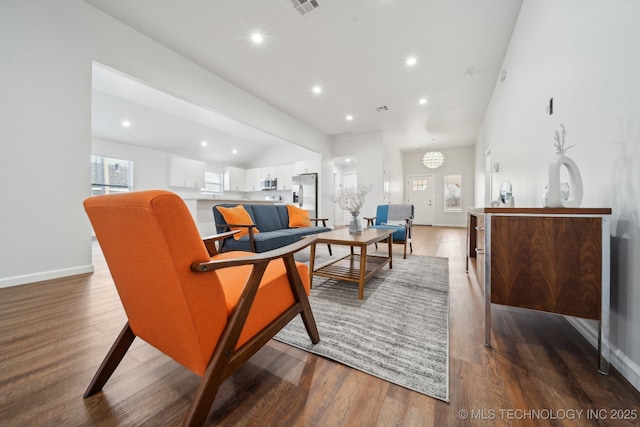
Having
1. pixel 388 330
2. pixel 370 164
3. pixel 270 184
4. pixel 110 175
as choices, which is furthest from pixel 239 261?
pixel 270 184

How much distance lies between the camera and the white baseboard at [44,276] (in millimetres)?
2119

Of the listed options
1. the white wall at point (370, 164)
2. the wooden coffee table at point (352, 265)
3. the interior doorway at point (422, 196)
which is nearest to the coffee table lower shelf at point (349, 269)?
the wooden coffee table at point (352, 265)

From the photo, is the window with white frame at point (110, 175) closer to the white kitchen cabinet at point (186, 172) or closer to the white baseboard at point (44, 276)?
the white kitchen cabinet at point (186, 172)

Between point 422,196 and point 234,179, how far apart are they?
7.10m

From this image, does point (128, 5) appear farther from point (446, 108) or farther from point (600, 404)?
point (446, 108)

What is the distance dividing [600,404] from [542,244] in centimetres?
66

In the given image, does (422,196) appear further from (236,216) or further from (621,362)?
(621,362)

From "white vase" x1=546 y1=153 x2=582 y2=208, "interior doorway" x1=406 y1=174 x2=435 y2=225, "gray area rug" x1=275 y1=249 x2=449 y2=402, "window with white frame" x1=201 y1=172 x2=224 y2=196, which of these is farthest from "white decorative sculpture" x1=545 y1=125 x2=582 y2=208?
"window with white frame" x1=201 y1=172 x2=224 y2=196

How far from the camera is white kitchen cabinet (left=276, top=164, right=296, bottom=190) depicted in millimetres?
7965

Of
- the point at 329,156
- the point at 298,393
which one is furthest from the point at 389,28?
the point at 329,156

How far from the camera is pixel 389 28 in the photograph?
287 centimetres

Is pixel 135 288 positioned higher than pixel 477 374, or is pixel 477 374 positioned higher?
pixel 135 288

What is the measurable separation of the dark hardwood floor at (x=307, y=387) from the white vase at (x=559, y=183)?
789 mm

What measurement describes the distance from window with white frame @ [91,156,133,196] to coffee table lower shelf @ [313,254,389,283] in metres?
6.25
